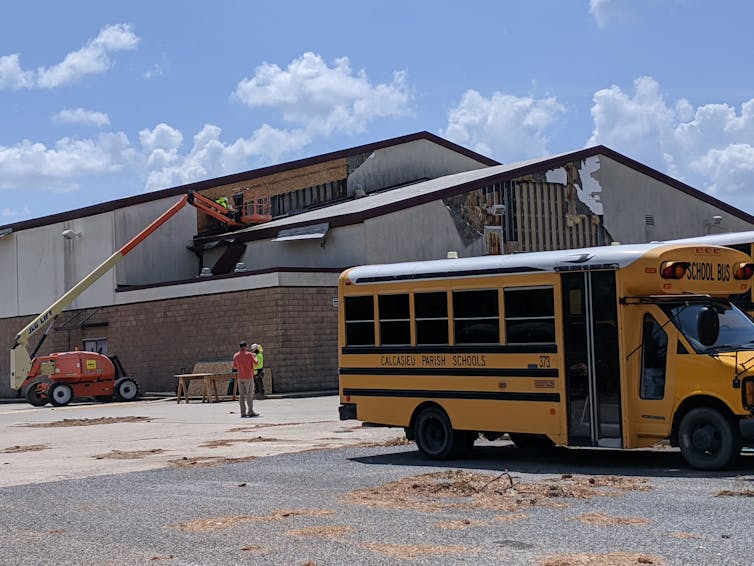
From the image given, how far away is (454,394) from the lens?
15.3 metres

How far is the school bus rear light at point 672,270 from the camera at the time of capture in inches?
534

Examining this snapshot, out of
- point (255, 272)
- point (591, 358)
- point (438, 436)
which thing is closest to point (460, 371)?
point (438, 436)

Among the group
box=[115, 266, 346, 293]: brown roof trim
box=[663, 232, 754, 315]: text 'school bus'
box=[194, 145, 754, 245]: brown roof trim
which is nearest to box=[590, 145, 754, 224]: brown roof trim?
box=[194, 145, 754, 245]: brown roof trim

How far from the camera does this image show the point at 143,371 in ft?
135

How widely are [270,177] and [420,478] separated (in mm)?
36037

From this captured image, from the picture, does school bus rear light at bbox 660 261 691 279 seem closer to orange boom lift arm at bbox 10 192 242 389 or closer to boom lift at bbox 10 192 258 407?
boom lift at bbox 10 192 258 407

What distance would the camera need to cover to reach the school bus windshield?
13266 millimetres

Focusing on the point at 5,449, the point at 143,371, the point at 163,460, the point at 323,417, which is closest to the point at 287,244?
the point at 143,371

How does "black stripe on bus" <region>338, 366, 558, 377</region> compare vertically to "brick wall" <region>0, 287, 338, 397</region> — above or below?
below

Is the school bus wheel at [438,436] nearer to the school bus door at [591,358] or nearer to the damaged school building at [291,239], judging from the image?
the school bus door at [591,358]

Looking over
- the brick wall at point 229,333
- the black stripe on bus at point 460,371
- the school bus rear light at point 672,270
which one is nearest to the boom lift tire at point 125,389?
the brick wall at point 229,333

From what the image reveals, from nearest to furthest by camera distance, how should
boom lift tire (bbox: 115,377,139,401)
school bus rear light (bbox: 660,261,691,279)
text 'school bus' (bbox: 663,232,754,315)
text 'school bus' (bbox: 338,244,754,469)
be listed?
text 'school bus' (bbox: 338,244,754,469) < school bus rear light (bbox: 660,261,691,279) < text 'school bus' (bbox: 663,232,754,315) < boom lift tire (bbox: 115,377,139,401)

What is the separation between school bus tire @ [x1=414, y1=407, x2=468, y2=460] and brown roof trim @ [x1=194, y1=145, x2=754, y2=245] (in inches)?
909

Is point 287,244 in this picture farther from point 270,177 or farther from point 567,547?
point 567,547
